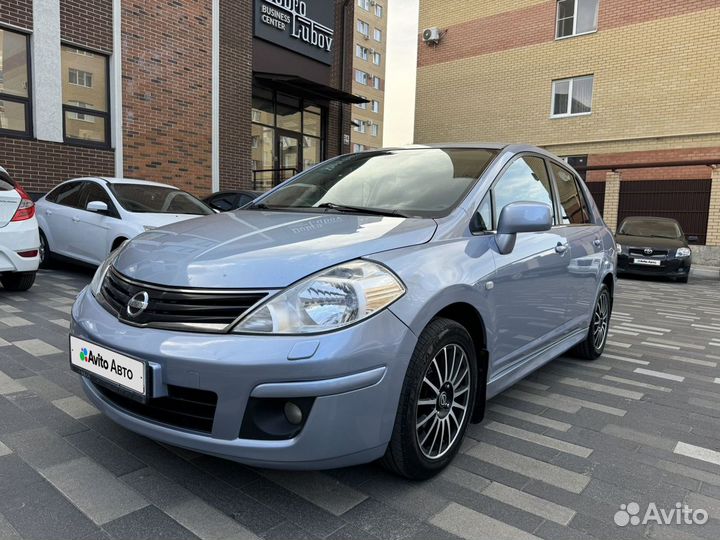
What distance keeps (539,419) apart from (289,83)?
12.3 m

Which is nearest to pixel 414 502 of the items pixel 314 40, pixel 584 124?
pixel 314 40

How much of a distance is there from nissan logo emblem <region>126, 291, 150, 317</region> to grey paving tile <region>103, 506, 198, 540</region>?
0.72 m

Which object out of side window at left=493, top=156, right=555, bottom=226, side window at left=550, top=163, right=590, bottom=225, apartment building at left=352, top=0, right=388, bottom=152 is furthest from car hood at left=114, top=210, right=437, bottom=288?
apartment building at left=352, top=0, right=388, bottom=152

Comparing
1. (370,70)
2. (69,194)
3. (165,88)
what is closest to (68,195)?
(69,194)

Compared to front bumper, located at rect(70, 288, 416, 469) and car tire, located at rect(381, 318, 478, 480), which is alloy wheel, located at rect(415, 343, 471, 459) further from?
front bumper, located at rect(70, 288, 416, 469)

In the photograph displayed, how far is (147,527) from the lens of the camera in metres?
1.84

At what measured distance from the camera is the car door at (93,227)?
650cm

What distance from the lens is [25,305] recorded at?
513 cm

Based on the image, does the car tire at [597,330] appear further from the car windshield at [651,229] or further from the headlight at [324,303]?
the car windshield at [651,229]

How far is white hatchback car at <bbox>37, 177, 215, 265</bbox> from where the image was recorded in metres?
6.43

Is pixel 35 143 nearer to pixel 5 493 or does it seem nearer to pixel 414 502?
pixel 5 493

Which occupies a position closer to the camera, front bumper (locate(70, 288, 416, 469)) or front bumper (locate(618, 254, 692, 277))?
front bumper (locate(70, 288, 416, 469))

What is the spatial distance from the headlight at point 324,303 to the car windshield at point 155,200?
17.7 ft

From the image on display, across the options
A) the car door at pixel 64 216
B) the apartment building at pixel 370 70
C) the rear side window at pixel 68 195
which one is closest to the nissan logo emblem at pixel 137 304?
the car door at pixel 64 216
